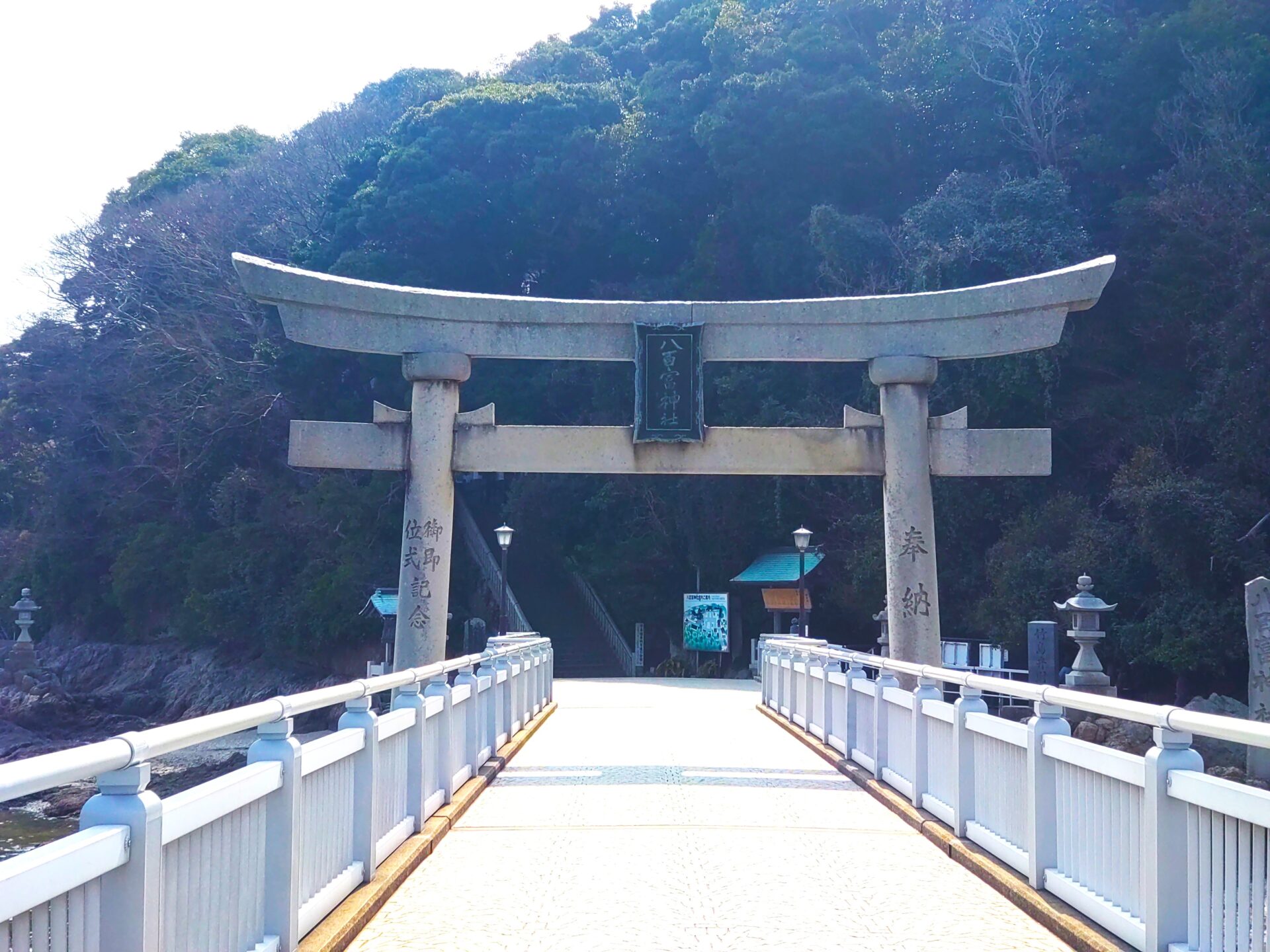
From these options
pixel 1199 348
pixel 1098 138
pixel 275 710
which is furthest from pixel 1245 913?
pixel 1098 138

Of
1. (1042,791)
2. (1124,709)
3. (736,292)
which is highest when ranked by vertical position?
(736,292)

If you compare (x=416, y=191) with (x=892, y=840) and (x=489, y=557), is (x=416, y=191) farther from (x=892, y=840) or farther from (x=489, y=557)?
(x=892, y=840)

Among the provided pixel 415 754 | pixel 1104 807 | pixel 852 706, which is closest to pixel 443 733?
pixel 415 754

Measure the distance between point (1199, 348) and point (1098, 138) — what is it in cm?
755

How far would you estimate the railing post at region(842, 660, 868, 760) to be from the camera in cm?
1164

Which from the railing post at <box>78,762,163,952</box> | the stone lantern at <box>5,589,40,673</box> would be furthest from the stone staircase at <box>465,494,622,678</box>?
the railing post at <box>78,762,163,952</box>

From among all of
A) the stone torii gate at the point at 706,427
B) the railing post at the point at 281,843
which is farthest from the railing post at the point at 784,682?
the railing post at the point at 281,843

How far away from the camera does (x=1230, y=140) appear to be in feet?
95.0

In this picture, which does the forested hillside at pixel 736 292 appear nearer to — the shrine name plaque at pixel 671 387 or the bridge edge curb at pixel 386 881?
the shrine name plaque at pixel 671 387

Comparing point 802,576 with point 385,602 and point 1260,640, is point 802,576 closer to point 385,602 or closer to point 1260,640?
point 385,602

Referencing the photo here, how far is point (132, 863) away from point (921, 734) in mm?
6387

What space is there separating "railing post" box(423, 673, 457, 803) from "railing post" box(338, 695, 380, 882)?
2.15 meters

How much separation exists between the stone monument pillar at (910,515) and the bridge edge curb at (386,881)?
676 centimetres

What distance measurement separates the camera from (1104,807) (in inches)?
213
